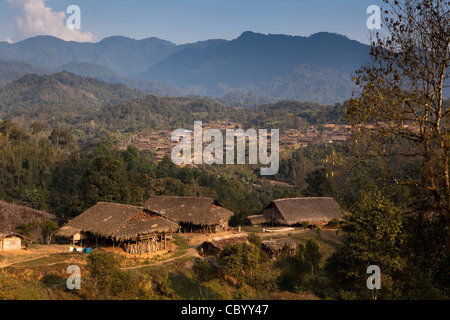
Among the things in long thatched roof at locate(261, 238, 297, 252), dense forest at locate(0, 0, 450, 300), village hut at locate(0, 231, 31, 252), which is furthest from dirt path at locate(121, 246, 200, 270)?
village hut at locate(0, 231, 31, 252)

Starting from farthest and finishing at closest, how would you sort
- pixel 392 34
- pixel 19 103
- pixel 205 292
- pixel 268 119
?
pixel 19 103
pixel 268 119
pixel 205 292
pixel 392 34

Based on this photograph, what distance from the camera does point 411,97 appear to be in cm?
776

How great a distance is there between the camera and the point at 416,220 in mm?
8508

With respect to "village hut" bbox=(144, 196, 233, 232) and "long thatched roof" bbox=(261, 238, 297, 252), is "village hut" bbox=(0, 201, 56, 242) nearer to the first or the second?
"village hut" bbox=(144, 196, 233, 232)

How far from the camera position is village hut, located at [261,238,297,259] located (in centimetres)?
2216

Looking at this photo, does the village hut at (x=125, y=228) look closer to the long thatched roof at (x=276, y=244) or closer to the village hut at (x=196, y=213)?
the village hut at (x=196, y=213)

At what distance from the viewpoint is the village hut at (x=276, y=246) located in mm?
22161

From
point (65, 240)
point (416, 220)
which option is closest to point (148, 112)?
point (65, 240)

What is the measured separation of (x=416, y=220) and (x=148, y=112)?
13898 cm

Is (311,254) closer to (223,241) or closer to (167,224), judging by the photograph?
(223,241)

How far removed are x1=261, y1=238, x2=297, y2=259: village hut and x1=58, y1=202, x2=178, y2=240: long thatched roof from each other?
519cm

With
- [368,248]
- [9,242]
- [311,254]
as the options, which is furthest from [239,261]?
[9,242]

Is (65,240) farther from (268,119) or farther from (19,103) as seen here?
(19,103)

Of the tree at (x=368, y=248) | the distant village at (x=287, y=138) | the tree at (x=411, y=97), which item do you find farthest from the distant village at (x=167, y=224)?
the distant village at (x=287, y=138)
